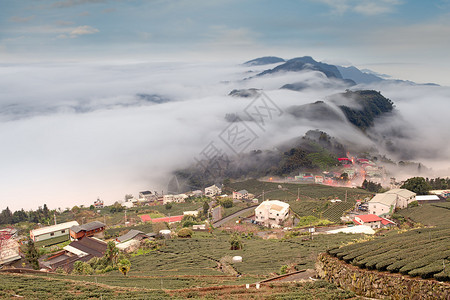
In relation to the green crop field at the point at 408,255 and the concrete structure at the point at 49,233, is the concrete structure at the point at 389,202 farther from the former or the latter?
the concrete structure at the point at 49,233

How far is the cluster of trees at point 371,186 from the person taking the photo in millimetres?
66744

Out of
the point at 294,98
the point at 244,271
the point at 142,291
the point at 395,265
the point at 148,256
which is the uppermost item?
the point at 294,98

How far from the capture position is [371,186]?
222 feet

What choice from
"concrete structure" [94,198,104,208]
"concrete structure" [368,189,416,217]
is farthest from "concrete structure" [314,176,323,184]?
"concrete structure" [94,198,104,208]

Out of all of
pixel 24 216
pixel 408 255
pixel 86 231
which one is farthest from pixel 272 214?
pixel 24 216

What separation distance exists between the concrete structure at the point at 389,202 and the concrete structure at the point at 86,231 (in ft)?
117

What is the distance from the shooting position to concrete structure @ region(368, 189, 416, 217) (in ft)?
152

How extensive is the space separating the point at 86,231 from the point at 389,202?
39103 millimetres

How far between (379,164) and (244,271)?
246 ft

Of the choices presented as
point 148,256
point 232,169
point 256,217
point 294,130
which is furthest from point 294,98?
point 148,256

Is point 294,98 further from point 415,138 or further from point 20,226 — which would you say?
point 20,226

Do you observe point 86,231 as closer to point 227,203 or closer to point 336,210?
point 227,203

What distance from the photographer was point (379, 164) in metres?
89.2

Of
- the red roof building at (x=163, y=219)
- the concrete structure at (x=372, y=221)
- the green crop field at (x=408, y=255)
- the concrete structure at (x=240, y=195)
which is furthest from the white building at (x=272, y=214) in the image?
the green crop field at (x=408, y=255)
